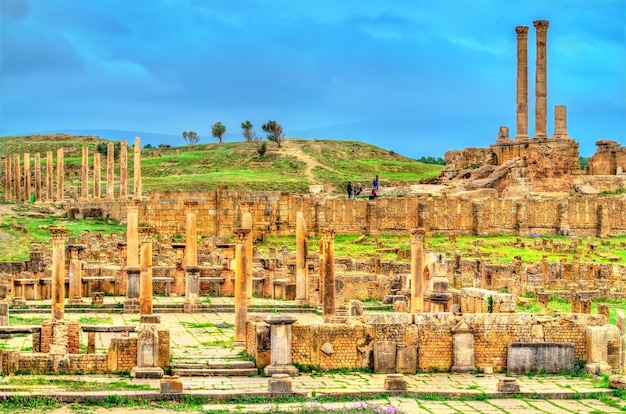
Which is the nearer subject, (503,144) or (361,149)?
(503,144)

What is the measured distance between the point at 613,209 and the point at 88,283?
32.0 m

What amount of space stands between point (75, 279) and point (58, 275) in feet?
19.0

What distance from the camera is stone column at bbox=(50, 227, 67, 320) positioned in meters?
27.2

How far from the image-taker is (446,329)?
23906 millimetres

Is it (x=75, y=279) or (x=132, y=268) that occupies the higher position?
(x=132, y=268)

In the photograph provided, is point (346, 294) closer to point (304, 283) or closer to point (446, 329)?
point (304, 283)

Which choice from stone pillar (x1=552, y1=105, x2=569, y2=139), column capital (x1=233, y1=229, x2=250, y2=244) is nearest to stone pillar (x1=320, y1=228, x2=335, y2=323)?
column capital (x1=233, y1=229, x2=250, y2=244)

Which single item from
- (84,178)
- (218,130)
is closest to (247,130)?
(218,130)

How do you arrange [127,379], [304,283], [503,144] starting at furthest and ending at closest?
[503,144] → [304,283] → [127,379]

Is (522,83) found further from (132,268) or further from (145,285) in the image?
(145,285)

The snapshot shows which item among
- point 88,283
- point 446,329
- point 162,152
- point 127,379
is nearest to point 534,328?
point 446,329

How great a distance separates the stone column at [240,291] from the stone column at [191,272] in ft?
18.5

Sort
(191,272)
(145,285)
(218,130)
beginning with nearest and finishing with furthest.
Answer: (145,285) → (191,272) → (218,130)

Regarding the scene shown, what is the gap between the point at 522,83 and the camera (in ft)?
232
